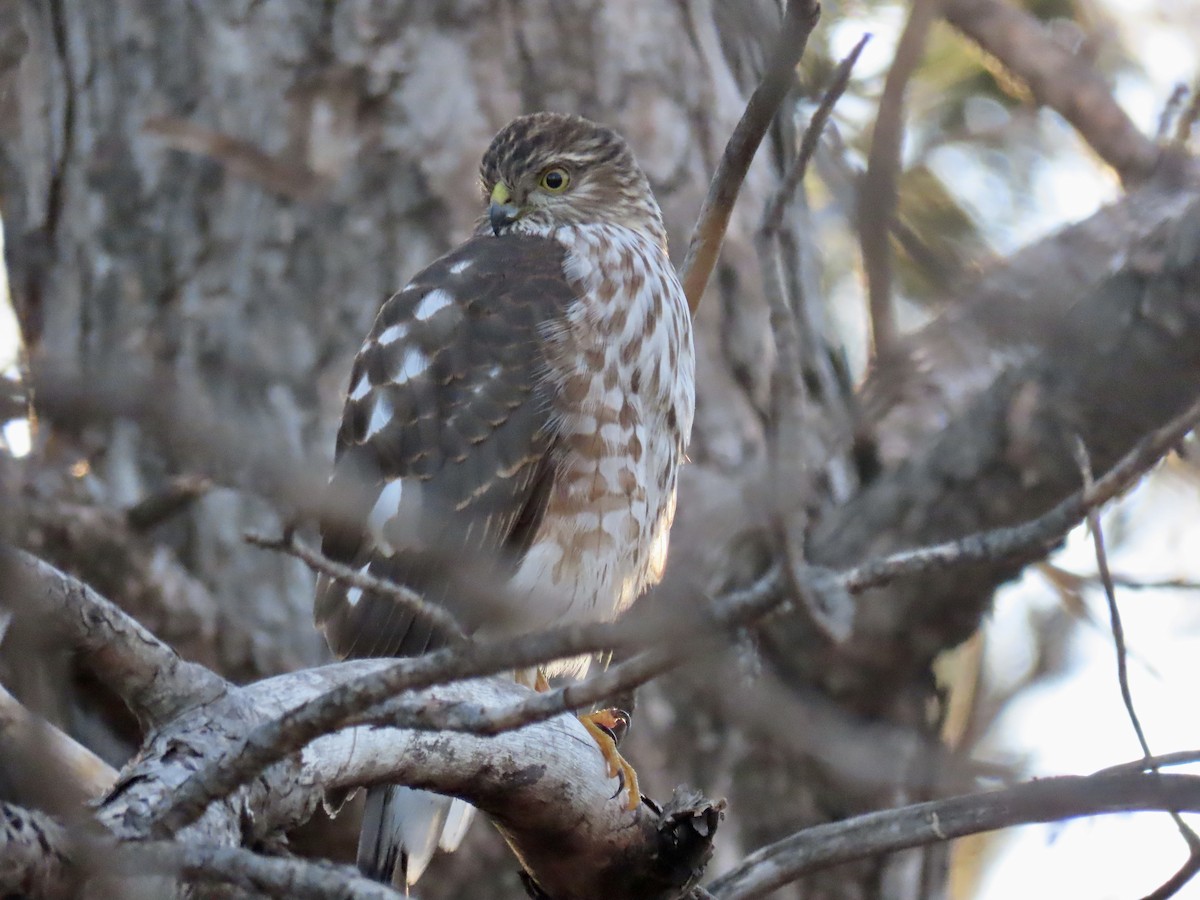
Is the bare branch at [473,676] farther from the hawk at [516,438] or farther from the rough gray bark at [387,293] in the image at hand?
the rough gray bark at [387,293]

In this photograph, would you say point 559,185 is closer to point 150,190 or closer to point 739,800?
point 150,190

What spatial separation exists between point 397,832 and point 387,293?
1.89 metres

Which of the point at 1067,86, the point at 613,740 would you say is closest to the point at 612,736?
the point at 613,740

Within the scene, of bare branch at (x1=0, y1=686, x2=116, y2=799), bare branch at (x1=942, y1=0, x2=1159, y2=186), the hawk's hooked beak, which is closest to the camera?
bare branch at (x1=0, y1=686, x2=116, y2=799)

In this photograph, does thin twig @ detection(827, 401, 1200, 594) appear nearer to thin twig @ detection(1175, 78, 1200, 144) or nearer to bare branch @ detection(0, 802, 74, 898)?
thin twig @ detection(1175, 78, 1200, 144)

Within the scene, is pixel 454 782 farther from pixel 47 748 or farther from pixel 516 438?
pixel 47 748

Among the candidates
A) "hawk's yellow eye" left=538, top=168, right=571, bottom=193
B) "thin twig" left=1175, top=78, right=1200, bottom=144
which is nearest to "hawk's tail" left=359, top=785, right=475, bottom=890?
"hawk's yellow eye" left=538, top=168, right=571, bottom=193

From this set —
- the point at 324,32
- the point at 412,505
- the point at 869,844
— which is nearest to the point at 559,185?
the point at 324,32

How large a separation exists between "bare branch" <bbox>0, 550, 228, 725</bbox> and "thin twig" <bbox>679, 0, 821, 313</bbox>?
3.83 ft

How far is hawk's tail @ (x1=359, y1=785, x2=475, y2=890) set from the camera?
3.22 m

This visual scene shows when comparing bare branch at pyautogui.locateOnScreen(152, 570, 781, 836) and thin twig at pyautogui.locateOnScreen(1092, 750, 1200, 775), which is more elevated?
thin twig at pyautogui.locateOnScreen(1092, 750, 1200, 775)

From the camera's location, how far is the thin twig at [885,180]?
5.86ft

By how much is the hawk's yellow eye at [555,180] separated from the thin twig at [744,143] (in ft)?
3.04

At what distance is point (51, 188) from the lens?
4.78 metres
